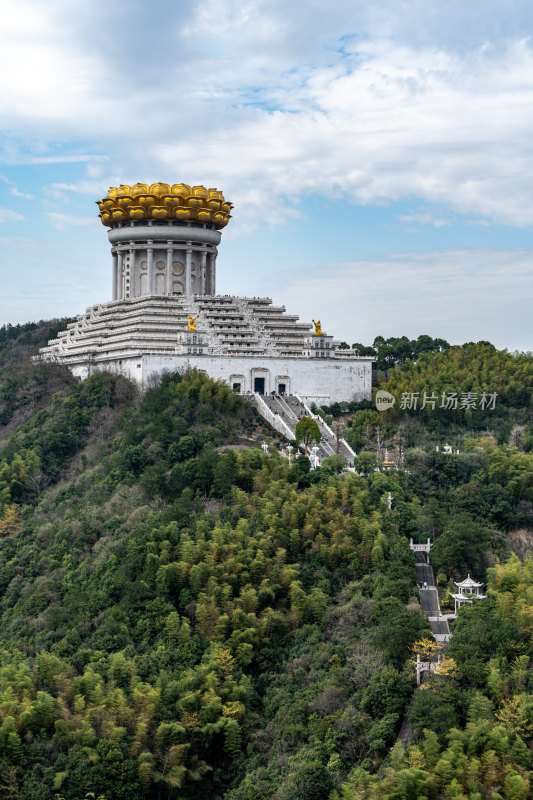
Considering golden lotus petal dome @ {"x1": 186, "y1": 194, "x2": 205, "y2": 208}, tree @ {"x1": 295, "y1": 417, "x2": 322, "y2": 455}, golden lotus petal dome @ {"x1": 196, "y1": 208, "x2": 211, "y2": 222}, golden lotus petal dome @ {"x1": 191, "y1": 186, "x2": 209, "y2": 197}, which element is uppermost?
golden lotus petal dome @ {"x1": 191, "y1": 186, "x2": 209, "y2": 197}

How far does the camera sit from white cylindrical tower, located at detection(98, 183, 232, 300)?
218ft

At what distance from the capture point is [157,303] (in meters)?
62.8

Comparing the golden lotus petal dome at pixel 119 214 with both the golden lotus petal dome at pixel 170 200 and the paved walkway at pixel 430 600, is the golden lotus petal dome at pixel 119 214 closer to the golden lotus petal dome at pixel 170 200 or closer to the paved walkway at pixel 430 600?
the golden lotus petal dome at pixel 170 200

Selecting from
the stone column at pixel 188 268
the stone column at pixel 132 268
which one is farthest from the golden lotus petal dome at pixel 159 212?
the stone column at pixel 188 268

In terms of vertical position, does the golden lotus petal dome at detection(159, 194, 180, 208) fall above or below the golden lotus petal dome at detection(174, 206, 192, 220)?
above

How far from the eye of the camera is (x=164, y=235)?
6694cm

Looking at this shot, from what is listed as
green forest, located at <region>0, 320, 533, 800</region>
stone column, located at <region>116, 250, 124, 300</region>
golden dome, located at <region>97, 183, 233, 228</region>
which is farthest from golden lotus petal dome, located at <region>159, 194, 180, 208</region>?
green forest, located at <region>0, 320, 533, 800</region>

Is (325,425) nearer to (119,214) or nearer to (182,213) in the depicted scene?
(182,213)

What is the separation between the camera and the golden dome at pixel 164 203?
66375 millimetres

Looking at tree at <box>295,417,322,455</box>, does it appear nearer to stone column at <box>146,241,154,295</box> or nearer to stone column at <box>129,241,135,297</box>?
stone column at <box>146,241,154,295</box>

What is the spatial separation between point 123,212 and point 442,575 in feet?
109

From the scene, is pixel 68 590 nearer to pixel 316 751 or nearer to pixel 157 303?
pixel 316 751

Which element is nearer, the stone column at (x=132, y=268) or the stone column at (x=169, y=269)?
the stone column at (x=169, y=269)

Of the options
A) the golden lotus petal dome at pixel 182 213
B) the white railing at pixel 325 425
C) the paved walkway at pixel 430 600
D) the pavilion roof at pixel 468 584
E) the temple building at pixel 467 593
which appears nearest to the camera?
the paved walkway at pixel 430 600
